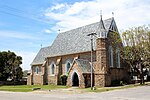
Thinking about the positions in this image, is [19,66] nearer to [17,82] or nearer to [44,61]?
[17,82]

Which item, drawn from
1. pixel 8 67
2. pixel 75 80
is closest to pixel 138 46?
pixel 75 80

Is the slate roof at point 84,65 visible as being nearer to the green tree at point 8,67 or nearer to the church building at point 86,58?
the church building at point 86,58

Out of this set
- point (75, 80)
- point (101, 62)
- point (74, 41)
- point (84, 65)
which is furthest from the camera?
point (74, 41)

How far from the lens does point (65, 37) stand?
56812 mm

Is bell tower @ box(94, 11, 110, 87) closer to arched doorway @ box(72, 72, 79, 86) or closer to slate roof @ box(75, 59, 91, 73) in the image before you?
slate roof @ box(75, 59, 91, 73)

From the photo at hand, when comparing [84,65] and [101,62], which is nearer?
[101,62]

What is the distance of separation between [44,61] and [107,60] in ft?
67.8

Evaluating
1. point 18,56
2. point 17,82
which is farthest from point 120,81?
point 18,56

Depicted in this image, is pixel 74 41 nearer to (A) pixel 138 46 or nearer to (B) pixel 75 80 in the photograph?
(B) pixel 75 80

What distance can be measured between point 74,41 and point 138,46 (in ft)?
47.0

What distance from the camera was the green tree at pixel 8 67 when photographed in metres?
73.7

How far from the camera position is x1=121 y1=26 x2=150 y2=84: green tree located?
4312 centimetres

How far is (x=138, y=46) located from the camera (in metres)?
43.2

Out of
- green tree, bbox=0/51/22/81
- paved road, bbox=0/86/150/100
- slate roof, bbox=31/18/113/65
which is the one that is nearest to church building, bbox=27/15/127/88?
slate roof, bbox=31/18/113/65
